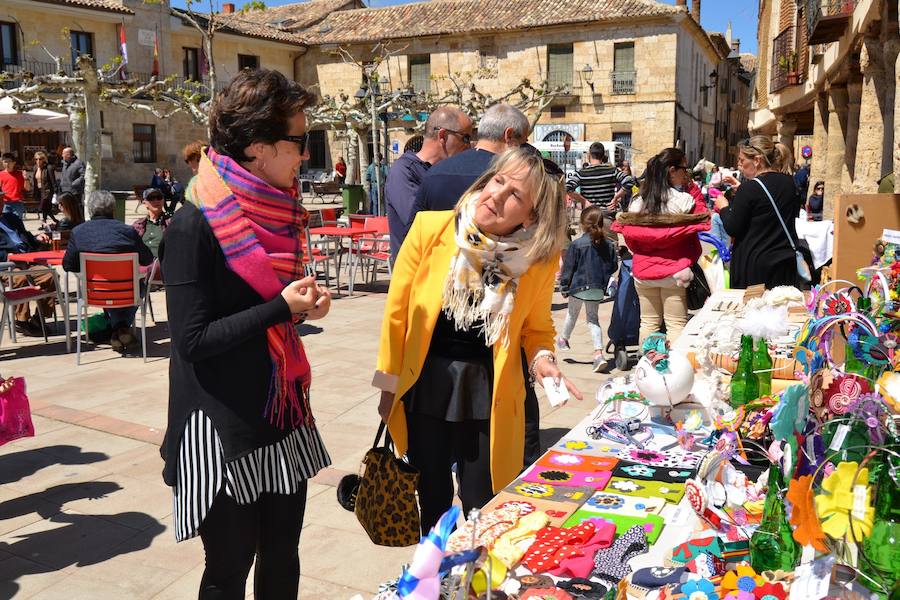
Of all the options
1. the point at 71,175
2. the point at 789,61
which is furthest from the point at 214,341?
the point at 789,61

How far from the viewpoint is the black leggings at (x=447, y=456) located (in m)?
2.67

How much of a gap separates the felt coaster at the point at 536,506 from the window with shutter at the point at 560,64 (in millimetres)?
33841

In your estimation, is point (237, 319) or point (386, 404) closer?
point (237, 319)

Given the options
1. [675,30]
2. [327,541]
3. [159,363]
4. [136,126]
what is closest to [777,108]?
[675,30]

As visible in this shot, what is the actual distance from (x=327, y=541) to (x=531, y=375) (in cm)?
138

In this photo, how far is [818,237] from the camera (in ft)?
17.7

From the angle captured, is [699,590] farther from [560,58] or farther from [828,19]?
[560,58]

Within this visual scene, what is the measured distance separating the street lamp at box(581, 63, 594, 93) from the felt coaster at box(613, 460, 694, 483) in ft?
110

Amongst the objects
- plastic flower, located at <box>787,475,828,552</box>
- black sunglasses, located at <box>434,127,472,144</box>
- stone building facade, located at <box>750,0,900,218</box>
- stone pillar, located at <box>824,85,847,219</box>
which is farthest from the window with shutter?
plastic flower, located at <box>787,475,828,552</box>

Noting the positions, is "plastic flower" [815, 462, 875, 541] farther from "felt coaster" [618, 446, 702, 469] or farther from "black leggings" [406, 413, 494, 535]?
"black leggings" [406, 413, 494, 535]

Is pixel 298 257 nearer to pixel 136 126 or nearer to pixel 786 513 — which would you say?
pixel 786 513

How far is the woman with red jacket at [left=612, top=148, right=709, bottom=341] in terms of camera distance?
18.0 ft

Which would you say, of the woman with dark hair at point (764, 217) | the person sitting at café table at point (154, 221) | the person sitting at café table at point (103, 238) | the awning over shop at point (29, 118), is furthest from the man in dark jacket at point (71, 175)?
the woman with dark hair at point (764, 217)

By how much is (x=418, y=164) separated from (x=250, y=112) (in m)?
2.28
